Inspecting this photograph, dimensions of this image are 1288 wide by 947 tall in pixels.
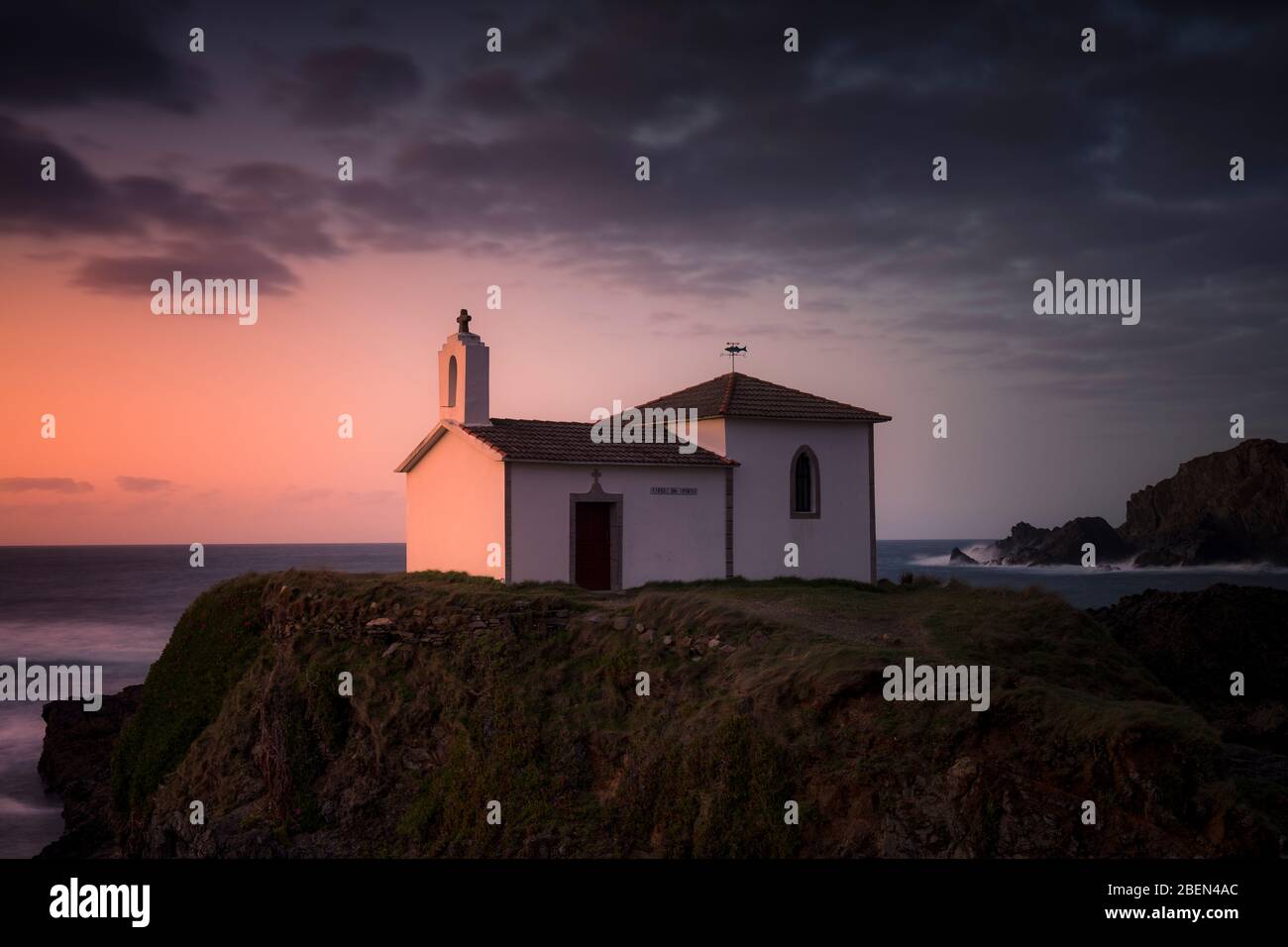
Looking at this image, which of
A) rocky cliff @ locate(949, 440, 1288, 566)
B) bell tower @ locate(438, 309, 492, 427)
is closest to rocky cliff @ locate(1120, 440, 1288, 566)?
rocky cliff @ locate(949, 440, 1288, 566)

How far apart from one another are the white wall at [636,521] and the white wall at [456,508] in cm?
62

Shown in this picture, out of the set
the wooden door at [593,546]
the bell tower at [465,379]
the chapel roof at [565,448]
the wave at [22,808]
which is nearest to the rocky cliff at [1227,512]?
the chapel roof at [565,448]

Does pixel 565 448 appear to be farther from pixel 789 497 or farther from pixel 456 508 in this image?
pixel 789 497

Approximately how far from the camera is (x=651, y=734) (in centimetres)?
1753

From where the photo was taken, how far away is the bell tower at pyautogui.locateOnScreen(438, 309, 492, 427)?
2738cm

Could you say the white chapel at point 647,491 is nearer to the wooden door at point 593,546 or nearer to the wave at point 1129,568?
the wooden door at point 593,546

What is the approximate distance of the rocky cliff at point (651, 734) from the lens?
46.5 ft

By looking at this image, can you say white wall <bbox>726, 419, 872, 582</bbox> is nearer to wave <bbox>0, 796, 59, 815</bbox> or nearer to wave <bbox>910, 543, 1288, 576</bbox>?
wave <bbox>0, 796, 59, 815</bbox>

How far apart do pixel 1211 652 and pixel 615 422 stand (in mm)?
17049

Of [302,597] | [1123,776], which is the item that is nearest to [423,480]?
[302,597]

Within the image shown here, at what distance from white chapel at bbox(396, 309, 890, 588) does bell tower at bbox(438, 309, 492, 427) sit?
4 centimetres

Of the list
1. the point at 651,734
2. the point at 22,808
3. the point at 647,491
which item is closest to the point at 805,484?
the point at 647,491

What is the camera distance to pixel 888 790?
589 inches
